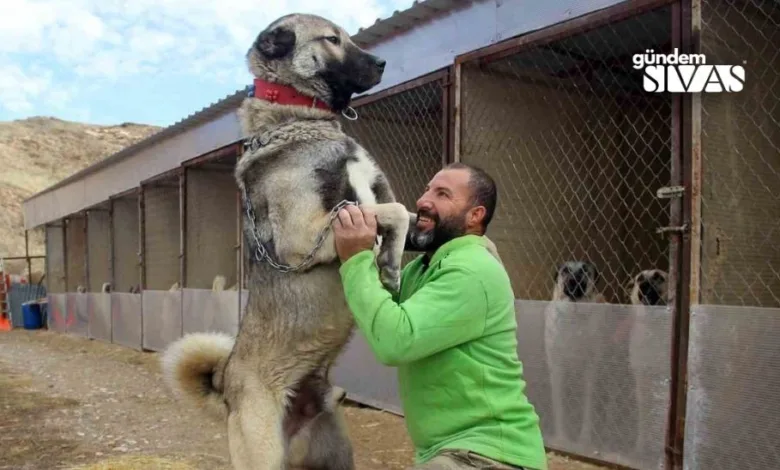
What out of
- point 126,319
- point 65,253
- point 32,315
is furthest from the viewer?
point 32,315

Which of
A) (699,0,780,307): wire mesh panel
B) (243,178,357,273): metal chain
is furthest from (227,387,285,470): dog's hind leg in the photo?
(699,0,780,307): wire mesh panel

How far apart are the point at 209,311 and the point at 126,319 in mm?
3962

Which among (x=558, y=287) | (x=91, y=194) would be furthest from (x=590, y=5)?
(x=91, y=194)

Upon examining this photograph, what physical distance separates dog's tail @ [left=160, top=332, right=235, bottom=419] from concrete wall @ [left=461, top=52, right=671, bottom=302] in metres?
2.81

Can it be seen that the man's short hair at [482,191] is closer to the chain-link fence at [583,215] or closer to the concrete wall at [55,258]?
the chain-link fence at [583,215]

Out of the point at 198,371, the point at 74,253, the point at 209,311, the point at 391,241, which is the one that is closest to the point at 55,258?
the point at 74,253

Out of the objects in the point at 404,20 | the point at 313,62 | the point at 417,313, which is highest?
the point at 404,20

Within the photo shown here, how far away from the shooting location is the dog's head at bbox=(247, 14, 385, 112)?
9.46ft

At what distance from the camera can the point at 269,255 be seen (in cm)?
264

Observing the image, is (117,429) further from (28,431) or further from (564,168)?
(564,168)

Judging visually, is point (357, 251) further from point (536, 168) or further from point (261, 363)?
point (536, 168)

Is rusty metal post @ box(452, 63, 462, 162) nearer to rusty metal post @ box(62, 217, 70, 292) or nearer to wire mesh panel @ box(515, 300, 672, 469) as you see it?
wire mesh panel @ box(515, 300, 672, 469)

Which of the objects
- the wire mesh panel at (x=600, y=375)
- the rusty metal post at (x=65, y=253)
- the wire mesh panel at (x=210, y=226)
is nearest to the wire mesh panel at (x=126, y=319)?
the wire mesh panel at (x=210, y=226)

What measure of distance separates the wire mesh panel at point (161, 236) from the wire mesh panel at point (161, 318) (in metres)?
0.43
